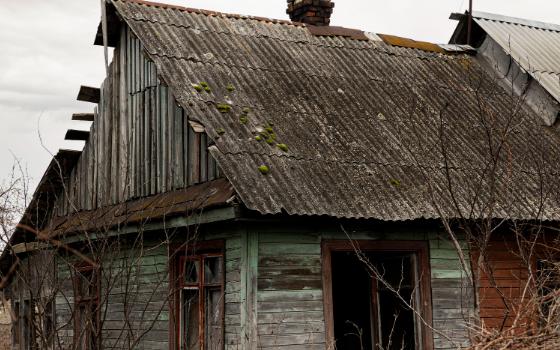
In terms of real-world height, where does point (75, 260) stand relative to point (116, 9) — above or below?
below

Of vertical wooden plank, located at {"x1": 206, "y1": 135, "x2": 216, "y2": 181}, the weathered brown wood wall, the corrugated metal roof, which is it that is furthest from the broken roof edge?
vertical wooden plank, located at {"x1": 206, "y1": 135, "x2": 216, "y2": 181}

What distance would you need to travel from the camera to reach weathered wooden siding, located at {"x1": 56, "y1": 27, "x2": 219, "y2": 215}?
10117mm

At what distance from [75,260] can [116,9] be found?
3707mm

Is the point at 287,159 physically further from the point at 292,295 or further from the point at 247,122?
the point at 292,295

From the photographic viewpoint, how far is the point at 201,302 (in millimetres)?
9492

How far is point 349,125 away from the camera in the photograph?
1073 cm

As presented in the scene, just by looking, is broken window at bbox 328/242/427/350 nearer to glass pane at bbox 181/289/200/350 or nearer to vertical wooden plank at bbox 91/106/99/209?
glass pane at bbox 181/289/200/350

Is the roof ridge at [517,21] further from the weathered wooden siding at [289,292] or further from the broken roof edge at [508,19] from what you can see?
the weathered wooden siding at [289,292]

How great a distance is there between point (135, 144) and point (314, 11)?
446 cm

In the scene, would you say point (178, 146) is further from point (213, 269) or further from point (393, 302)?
point (393, 302)

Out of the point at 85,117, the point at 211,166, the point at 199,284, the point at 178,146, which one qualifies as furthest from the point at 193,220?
the point at 85,117

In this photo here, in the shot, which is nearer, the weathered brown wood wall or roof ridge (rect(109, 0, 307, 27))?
the weathered brown wood wall

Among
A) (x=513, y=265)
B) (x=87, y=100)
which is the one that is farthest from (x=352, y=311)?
(x=87, y=100)

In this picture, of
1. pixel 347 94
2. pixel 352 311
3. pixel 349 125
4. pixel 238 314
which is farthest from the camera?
pixel 352 311
